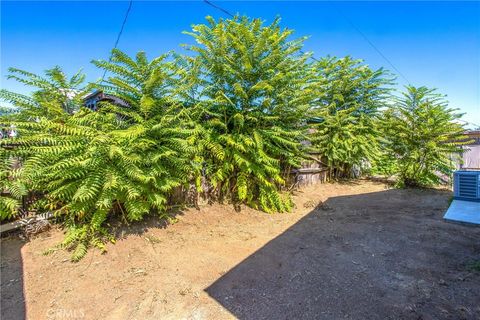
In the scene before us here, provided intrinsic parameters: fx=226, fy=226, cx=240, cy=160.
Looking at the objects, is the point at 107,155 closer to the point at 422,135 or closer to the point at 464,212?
the point at 464,212

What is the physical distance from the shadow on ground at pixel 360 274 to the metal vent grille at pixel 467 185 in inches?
60.1

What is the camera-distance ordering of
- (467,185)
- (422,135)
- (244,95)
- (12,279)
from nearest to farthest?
(12,279) → (244,95) → (467,185) → (422,135)

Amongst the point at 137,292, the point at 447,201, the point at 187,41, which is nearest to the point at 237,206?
the point at 137,292

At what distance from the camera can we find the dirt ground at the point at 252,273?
2135mm

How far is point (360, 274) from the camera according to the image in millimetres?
2750

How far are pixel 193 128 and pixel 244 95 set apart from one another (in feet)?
4.08

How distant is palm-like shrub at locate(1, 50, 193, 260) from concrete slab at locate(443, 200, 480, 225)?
5143 mm

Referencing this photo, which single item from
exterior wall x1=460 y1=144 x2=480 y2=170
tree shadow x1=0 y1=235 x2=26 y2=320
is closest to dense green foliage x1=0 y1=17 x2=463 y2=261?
tree shadow x1=0 y1=235 x2=26 y2=320

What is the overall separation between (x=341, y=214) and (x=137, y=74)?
5090 mm

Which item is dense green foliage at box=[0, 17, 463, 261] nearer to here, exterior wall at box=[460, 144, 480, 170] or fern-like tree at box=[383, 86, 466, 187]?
fern-like tree at box=[383, 86, 466, 187]

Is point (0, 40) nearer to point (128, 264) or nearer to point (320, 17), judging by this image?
point (128, 264)

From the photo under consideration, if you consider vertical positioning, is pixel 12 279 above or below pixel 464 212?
above

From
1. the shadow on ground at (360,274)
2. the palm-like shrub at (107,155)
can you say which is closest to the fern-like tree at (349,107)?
the shadow on ground at (360,274)

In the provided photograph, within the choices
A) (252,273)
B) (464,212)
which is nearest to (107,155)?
(252,273)
